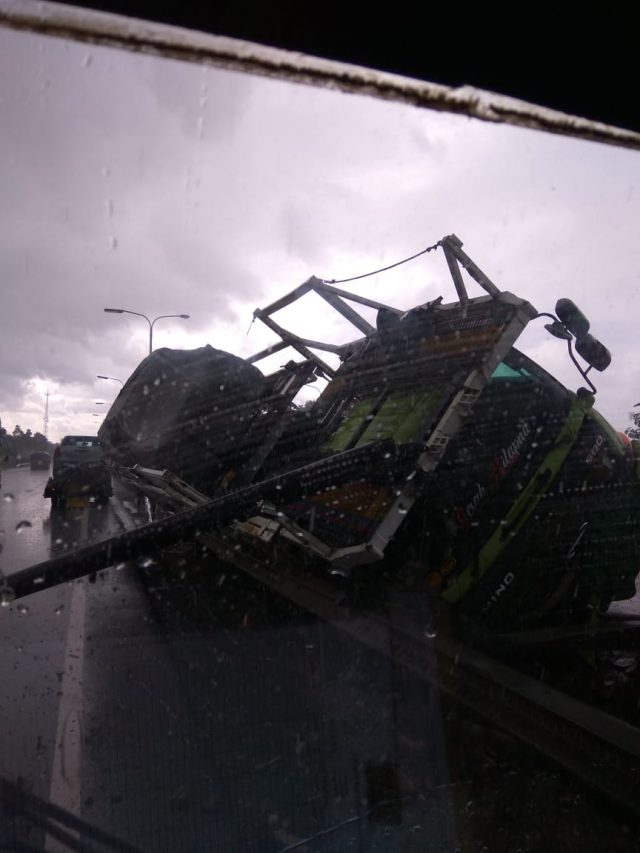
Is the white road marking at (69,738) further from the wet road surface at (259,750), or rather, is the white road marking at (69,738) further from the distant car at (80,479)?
the distant car at (80,479)

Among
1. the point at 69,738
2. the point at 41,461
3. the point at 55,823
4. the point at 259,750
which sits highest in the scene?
the point at 41,461

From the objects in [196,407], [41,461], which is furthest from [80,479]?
[41,461]

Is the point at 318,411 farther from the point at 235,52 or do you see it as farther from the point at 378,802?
the point at 235,52

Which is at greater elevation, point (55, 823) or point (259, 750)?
point (259, 750)

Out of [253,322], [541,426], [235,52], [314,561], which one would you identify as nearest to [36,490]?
[253,322]

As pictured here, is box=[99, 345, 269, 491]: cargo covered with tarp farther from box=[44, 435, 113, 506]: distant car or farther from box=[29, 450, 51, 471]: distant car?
box=[29, 450, 51, 471]: distant car

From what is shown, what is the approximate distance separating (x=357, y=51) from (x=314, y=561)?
4.11 m

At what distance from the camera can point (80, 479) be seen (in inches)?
602

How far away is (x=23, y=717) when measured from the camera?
450 centimetres

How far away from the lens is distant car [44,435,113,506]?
14.6 meters

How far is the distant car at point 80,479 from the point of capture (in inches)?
577

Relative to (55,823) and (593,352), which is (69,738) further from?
(593,352)

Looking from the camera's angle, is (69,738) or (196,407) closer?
(69,738)

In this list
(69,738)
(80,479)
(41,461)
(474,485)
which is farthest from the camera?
(41,461)
